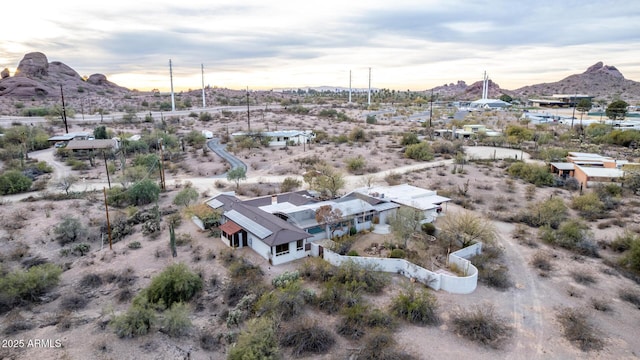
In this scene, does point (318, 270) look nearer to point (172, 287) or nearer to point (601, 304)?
point (172, 287)

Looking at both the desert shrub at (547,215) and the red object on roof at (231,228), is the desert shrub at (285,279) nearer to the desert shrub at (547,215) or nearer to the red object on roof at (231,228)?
the red object on roof at (231,228)

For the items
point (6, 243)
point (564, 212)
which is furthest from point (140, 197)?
point (564, 212)

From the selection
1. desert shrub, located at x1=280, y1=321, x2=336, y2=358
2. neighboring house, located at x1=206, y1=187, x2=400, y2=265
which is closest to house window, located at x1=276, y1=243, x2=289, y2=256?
neighboring house, located at x1=206, y1=187, x2=400, y2=265

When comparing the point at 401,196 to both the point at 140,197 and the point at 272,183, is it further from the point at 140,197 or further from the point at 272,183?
the point at 140,197

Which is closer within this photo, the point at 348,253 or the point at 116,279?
the point at 116,279

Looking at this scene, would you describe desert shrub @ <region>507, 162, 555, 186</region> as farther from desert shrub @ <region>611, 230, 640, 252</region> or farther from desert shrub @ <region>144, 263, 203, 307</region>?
desert shrub @ <region>144, 263, 203, 307</region>

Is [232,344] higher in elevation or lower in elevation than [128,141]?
lower

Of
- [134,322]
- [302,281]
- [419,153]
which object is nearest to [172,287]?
[134,322]

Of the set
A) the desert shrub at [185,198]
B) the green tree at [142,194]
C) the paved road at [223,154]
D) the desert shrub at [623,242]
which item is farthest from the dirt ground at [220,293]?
the paved road at [223,154]
